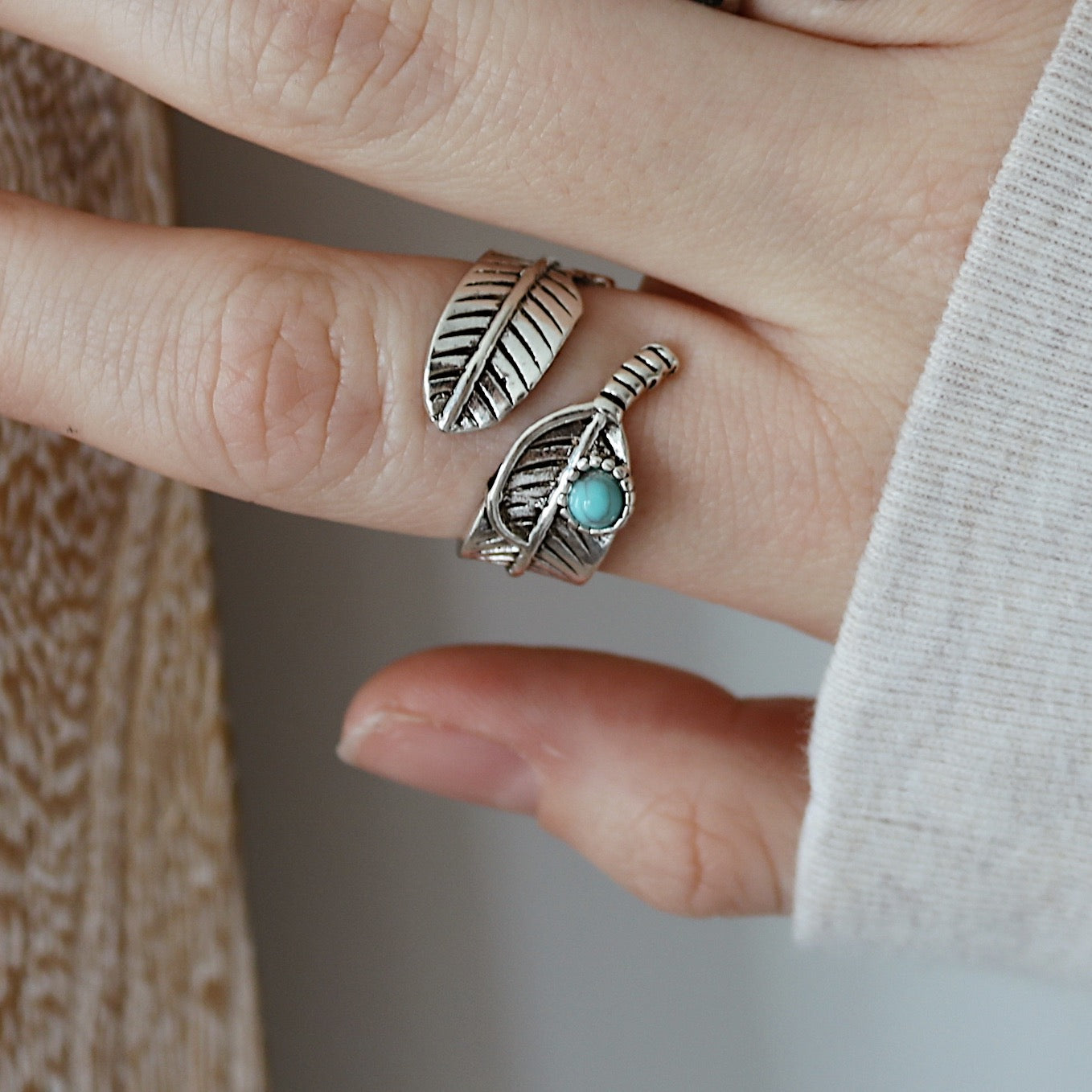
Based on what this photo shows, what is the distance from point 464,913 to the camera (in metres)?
0.95

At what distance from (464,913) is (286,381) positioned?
1.64 feet

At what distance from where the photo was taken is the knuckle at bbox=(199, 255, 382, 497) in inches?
24.5

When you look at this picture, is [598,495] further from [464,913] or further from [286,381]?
[464,913]

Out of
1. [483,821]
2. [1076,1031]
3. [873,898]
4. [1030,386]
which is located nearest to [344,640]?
[483,821]

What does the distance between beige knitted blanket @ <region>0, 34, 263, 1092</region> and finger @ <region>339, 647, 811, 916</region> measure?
0.38ft

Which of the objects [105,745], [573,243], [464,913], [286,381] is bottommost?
[464,913]

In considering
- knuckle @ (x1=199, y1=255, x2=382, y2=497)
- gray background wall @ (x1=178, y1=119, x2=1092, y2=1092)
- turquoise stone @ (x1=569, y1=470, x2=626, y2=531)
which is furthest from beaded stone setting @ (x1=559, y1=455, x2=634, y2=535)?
gray background wall @ (x1=178, y1=119, x2=1092, y2=1092)

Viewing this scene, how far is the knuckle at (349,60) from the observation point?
604 mm

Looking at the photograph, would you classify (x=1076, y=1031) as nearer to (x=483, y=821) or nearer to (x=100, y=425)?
(x=483, y=821)

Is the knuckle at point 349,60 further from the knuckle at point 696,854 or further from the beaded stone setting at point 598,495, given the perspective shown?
the knuckle at point 696,854

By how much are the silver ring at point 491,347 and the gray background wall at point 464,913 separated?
35cm

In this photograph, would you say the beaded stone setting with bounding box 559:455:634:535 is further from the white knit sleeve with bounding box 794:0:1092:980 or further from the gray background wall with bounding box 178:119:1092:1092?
the gray background wall with bounding box 178:119:1092:1092

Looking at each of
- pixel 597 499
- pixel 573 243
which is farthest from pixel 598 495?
pixel 573 243

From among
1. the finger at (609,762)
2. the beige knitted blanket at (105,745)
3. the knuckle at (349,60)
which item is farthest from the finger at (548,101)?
the finger at (609,762)
